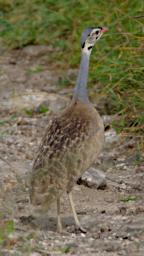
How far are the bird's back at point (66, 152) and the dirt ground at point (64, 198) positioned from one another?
16cm

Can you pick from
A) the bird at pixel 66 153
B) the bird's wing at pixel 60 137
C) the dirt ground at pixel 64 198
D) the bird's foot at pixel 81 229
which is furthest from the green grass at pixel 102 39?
the bird's foot at pixel 81 229

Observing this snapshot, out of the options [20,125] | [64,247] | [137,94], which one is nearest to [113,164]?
[137,94]

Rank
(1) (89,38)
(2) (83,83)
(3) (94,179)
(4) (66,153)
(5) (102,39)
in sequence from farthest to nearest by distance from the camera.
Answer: (5) (102,39) < (3) (94,179) < (1) (89,38) < (2) (83,83) < (4) (66,153)

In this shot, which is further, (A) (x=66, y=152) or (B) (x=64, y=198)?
(B) (x=64, y=198)

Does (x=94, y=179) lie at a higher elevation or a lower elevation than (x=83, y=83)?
lower

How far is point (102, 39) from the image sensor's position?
27.7 ft

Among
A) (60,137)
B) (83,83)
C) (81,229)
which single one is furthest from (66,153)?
(83,83)

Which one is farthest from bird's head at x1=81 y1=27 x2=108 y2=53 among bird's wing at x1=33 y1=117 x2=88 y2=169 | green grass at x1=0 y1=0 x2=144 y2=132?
green grass at x1=0 y1=0 x2=144 y2=132

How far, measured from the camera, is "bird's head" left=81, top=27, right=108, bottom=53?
6180 millimetres

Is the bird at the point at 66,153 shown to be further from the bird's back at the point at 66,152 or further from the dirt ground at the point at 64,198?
the dirt ground at the point at 64,198

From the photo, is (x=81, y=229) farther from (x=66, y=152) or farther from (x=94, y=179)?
(x=94, y=179)

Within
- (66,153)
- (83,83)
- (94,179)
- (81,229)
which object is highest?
(83,83)

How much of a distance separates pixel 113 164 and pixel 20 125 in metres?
1.42

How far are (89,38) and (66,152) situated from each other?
106 cm
